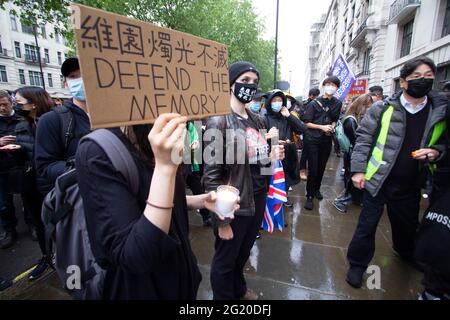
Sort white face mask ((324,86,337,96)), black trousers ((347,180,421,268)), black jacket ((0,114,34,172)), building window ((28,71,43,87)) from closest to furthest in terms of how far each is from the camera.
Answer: black trousers ((347,180,421,268)) < black jacket ((0,114,34,172)) < white face mask ((324,86,337,96)) < building window ((28,71,43,87))

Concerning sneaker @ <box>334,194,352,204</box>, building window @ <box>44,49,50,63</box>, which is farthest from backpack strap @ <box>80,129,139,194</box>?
building window @ <box>44,49,50,63</box>

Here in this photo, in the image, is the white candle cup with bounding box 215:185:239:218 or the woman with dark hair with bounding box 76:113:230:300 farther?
the white candle cup with bounding box 215:185:239:218

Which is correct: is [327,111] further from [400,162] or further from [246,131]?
[246,131]

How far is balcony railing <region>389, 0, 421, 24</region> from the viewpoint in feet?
42.0

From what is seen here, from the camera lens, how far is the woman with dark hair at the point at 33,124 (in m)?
2.88

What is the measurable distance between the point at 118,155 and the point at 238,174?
1161mm

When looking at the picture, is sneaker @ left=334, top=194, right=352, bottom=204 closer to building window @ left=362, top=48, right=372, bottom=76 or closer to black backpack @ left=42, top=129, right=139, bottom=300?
black backpack @ left=42, top=129, right=139, bottom=300

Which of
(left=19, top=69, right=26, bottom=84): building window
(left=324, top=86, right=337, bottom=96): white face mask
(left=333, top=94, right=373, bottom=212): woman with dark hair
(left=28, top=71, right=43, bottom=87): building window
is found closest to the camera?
(left=333, top=94, right=373, bottom=212): woman with dark hair

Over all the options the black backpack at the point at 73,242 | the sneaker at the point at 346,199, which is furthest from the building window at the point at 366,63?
the black backpack at the point at 73,242

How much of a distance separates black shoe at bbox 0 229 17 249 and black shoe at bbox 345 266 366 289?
4294 mm

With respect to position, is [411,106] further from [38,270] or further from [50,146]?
[38,270]

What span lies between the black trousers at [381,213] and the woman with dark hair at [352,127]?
59.9 inches

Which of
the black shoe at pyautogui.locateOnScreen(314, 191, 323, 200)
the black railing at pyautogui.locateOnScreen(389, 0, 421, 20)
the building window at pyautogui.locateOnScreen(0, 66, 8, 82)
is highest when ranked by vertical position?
the black railing at pyautogui.locateOnScreen(389, 0, 421, 20)

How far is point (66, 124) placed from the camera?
2.13m
